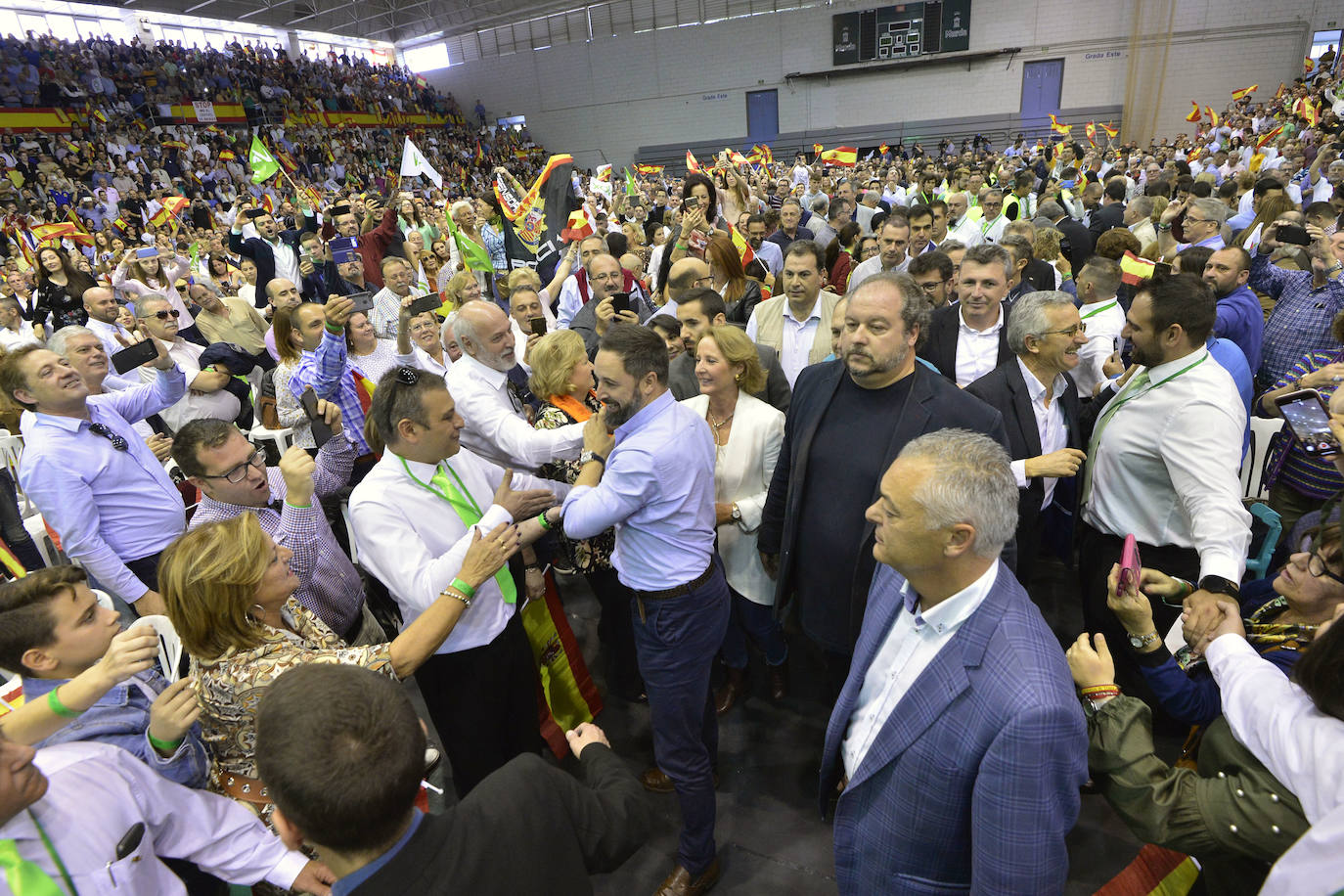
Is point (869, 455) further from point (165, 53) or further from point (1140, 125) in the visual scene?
point (165, 53)

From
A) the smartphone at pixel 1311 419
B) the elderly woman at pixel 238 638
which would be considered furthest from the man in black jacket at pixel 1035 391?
the elderly woman at pixel 238 638

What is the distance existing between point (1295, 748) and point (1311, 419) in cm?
171

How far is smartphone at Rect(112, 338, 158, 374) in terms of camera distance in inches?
155

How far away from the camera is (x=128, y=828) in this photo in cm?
141

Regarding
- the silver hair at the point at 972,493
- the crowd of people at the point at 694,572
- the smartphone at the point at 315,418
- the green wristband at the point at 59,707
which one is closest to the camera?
the crowd of people at the point at 694,572

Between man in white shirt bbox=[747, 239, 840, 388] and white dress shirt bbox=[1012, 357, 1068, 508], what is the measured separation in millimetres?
1224

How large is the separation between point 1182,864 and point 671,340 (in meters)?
2.77

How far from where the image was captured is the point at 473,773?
2402 mm

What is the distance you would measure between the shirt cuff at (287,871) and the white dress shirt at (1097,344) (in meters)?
3.90

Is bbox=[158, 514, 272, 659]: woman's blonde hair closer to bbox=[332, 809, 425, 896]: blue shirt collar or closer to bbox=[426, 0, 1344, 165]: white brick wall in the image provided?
bbox=[332, 809, 425, 896]: blue shirt collar

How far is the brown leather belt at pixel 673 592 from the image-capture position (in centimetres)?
226

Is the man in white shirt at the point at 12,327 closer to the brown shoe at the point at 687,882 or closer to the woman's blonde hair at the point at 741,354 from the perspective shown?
the woman's blonde hair at the point at 741,354

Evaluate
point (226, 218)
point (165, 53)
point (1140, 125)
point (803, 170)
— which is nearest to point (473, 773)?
point (226, 218)

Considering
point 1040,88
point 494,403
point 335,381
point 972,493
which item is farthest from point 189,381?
point 1040,88
